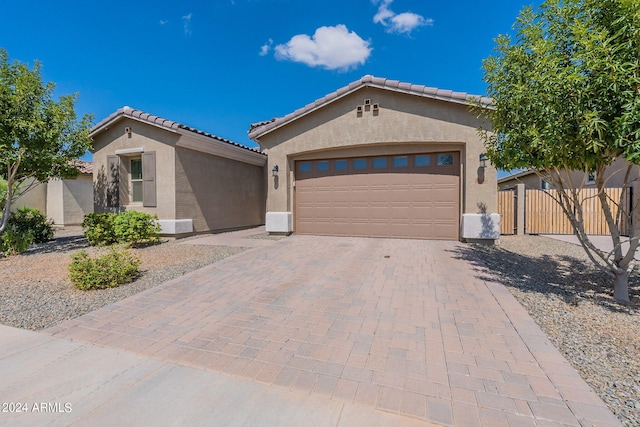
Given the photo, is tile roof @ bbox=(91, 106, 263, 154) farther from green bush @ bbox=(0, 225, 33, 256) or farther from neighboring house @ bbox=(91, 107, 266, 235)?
green bush @ bbox=(0, 225, 33, 256)

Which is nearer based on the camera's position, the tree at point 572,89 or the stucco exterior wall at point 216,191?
the tree at point 572,89

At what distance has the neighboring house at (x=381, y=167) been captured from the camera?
8.67 m

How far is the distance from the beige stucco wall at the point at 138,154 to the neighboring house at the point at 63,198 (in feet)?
17.3

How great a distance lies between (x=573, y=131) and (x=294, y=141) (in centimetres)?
801

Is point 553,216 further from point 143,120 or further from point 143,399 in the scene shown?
point 143,120

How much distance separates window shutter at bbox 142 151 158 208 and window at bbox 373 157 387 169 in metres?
7.60

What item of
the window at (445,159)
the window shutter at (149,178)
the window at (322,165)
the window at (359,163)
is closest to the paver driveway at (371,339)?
the window at (445,159)

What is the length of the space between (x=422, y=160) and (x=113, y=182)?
11.0 m

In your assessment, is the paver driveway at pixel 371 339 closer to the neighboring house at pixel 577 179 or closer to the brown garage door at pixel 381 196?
the brown garage door at pixel 381 196

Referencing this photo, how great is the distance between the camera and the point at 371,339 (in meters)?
3.14

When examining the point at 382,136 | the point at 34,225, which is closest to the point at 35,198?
the point at 34,225

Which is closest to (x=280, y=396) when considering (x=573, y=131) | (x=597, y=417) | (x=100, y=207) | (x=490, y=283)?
(x=597, y=417)

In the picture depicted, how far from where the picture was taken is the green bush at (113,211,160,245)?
8.41m

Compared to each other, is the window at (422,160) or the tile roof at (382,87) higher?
the tile roof at (382,87)
